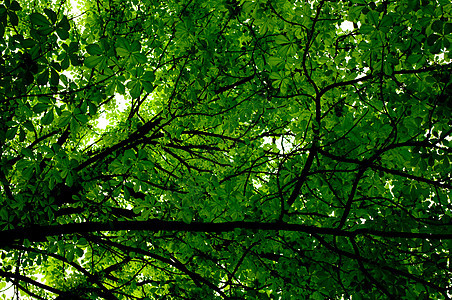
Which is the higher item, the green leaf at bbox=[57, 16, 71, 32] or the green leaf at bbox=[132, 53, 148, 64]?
the green leaf at bbox=[57, 16, 71, 32]

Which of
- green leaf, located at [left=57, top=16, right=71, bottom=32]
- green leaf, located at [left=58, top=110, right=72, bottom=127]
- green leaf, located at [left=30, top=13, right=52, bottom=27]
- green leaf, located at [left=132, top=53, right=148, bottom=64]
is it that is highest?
green leaf, located at [left=57, top=16, right=71, bottom=32]

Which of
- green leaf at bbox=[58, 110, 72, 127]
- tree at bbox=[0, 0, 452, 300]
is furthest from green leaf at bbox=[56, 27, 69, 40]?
green leaf at bbox=[58, 110, 72, 127]

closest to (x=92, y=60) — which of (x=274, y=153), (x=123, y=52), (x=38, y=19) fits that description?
(x=123, y=52)

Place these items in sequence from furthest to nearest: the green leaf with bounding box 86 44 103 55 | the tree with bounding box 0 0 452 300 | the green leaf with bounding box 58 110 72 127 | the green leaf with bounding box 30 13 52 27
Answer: the tree with bounding box 0 0 452 300 → the green leaf with bounding box 58 110 72 127 → the green leaf with bounding box 86 44 103 55 → the green leaf with bounding box 30 13 52 27

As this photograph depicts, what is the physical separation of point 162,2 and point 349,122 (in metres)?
4.43

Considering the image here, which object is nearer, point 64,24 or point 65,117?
point 64,24

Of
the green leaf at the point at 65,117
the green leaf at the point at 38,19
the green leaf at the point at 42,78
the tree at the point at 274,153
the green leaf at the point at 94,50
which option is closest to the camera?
the green leaf at the point at 38,19

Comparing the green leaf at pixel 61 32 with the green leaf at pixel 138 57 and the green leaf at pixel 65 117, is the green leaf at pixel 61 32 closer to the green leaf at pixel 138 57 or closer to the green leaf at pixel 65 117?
the green leaf at pixel 138 57

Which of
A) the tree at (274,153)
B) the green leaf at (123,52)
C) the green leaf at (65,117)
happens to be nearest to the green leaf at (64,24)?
the tree at (274,153)

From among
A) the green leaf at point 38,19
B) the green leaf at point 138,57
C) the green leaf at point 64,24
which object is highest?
the green leaf at point 64,24

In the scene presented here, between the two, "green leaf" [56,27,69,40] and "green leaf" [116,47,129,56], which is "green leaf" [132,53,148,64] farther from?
"green leaf" [56,27,69,40]

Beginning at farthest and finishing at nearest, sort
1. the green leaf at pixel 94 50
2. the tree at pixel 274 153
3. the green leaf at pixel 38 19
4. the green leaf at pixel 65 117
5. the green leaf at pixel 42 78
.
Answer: the tree at pixel 274 153, the green leaf at pixel 65 117, the green leaf at pixel 42 78, the green leaf at pixel 94 50, the green leaf at pixel 38 19

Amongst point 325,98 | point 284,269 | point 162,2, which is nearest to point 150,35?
point 162,2

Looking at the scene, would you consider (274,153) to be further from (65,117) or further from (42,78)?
(42,78)
